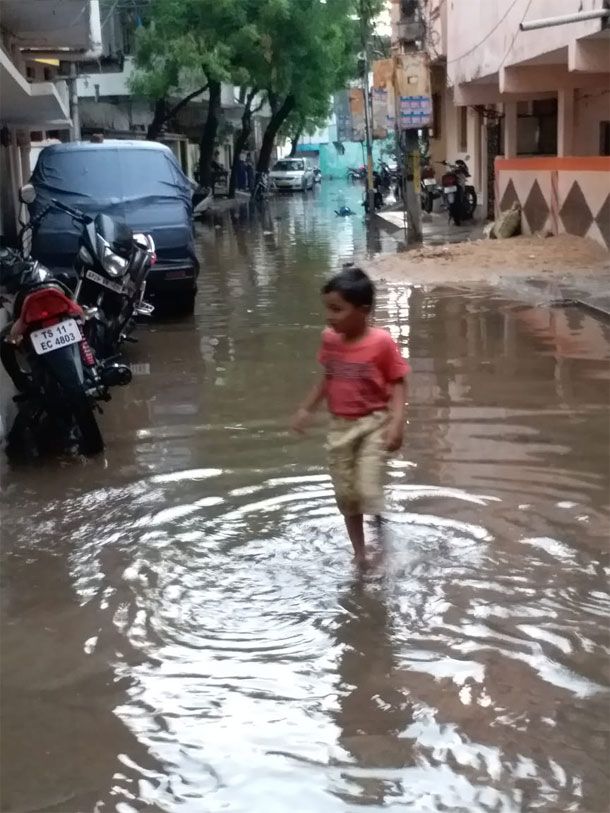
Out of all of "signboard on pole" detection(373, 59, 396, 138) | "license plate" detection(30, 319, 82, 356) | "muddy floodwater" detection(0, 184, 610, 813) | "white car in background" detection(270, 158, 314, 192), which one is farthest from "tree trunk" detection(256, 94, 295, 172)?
"muddy floodwater" detection(0, 184, 610, 813)

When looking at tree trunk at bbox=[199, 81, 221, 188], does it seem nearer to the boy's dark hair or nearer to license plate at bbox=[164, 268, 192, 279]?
license plate at bbox=[164, 268, 192, 279]

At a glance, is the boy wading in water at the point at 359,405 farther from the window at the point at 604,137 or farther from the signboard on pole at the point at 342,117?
the signboard on pole at the point at 342,117

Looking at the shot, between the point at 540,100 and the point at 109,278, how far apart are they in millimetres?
16030

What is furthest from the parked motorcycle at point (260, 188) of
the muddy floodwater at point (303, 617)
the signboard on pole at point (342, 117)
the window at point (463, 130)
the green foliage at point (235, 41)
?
the muddy floodwater at point (303, 617)

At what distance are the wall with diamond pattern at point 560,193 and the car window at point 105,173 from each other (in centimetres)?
638

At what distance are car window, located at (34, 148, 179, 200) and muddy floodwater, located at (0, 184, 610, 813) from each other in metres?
4.55

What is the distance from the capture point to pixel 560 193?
17.0 meters

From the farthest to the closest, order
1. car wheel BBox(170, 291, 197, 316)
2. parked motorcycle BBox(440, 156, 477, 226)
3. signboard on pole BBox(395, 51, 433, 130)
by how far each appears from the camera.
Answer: parked motorcycle BBox(440, 156, 477, 226), signboard on pole BBox(395, 51, 433, 130), car wheel BBox(170, 291, 197, 316)

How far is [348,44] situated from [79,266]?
35.6m

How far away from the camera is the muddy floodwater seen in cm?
305

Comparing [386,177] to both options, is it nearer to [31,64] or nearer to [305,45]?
[305,45]

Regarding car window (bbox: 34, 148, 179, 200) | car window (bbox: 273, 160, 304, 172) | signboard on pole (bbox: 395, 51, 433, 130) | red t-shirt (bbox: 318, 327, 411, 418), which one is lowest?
car window (bbox: 273, 160, 304, 172)

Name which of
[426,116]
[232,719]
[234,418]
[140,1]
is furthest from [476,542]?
[140,1]

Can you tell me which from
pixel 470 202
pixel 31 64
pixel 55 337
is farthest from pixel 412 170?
pixel 55 337
